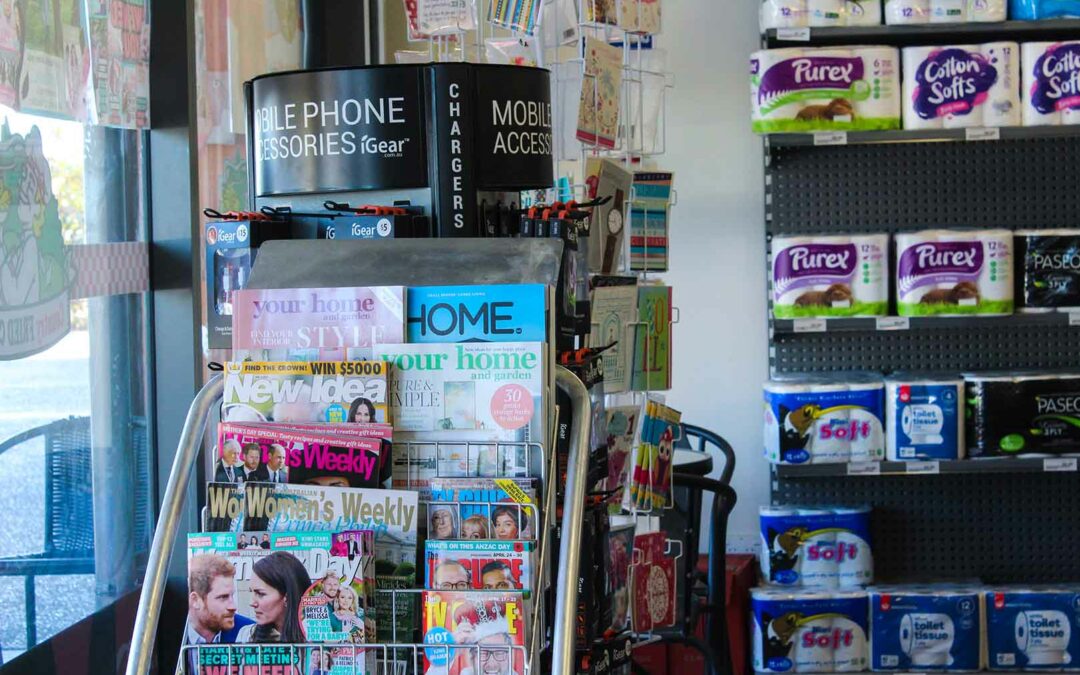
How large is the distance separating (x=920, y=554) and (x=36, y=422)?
9.98 feet

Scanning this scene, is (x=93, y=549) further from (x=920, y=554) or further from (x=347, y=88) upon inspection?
(x=920, y=554)

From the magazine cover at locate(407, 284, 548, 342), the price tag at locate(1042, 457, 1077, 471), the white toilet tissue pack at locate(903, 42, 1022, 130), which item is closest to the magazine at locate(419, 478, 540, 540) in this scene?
the magazine cover at locate(407, 284, 548, 342)

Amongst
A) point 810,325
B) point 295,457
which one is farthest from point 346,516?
point 810,325

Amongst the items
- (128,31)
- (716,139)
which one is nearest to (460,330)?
(128,31)

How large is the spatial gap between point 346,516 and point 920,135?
2846 mm

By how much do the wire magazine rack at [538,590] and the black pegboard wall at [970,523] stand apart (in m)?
2.98

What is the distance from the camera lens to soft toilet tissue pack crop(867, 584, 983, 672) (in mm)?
3844

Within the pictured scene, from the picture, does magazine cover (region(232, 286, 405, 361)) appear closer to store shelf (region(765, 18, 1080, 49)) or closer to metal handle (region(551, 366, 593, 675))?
metal handle (region(551, 366, 593, 675))

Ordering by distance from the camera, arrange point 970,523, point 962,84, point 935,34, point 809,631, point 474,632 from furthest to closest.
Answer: point 970,523 → point 935,34 → point 809,631 → point 962,84 → point 474,632

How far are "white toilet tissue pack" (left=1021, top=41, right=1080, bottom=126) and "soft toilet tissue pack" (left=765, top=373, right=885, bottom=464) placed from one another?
927 millimetres

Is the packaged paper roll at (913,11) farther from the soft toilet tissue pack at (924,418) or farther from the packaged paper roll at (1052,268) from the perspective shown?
the soft toilet tissue pack at (924,418)

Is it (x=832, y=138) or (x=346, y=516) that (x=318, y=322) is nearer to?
(x=346, y=516)

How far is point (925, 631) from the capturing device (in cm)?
385

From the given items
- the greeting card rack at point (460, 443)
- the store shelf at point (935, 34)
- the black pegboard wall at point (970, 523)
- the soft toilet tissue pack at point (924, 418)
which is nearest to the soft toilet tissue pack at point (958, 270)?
the soft toilet tissue pack at point (924, 418)
